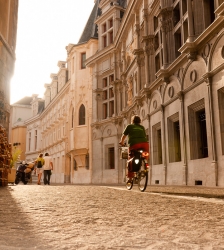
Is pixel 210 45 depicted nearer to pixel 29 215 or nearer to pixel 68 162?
pixel 29 215

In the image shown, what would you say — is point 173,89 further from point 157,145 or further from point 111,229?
point 111,229

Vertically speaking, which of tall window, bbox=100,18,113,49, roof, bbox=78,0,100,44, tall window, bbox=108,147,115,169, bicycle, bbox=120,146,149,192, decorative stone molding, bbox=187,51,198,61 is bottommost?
bicycle, bbox=120,146,149,192


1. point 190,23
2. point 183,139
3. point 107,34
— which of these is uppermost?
point 107,34

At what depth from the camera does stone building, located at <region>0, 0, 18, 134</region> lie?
1091 cm

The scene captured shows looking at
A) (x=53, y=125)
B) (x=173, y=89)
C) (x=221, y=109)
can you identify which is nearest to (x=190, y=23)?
(x=173, y=89)

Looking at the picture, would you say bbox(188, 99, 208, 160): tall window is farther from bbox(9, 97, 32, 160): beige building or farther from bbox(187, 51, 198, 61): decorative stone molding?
bbox(9, 97, 32, 160): beige building

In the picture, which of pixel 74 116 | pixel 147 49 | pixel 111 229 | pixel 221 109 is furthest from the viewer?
pixel 74 116

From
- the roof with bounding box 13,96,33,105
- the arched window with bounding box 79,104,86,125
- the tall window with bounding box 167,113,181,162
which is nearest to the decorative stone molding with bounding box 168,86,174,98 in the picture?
the tall window with bounding box 167,113,181,162

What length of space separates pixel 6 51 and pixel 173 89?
22.8 ft

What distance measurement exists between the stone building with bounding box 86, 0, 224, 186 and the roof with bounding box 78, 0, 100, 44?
5.86 meters

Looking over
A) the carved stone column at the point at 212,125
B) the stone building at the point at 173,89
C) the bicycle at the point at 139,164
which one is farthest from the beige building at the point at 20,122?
the bicycle at the point at 139,164

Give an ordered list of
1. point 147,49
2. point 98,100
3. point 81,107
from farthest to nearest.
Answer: point 81,107
point 98,100
point 147,49

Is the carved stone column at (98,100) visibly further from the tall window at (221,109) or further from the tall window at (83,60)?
the tall window at (221,109)

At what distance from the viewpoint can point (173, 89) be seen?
45.4 ft
